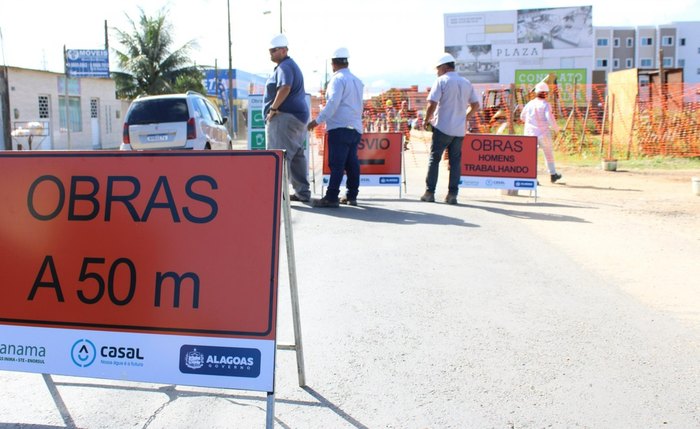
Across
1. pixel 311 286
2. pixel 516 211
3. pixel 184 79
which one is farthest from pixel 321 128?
pixel 184 79

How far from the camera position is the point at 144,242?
10.9 ft

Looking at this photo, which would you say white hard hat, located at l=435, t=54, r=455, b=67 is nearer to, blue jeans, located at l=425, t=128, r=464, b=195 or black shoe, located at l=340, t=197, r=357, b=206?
blue jeans, located at l=425, t=128, r=464, b=195

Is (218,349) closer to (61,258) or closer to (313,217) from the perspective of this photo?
(61,258)

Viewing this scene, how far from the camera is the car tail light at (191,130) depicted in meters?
14.1

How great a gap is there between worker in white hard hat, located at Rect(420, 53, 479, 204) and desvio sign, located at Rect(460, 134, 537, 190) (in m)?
1.12

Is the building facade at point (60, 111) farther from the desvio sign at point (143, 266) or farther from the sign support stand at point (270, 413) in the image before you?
the sign support stand at point (270, 413)

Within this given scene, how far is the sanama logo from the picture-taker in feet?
10.7

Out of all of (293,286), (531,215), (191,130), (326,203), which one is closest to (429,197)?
(531,215)

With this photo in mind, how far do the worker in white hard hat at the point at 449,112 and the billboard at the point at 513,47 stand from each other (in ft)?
164

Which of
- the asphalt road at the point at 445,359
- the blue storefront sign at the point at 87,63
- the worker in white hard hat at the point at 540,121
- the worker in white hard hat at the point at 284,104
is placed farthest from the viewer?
the blue storefront sign at the point at 87,63

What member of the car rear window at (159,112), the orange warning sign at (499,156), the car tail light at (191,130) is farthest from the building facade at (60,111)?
the orange warning sign at (499,156)

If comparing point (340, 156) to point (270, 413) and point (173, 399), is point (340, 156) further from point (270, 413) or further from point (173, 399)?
point (270, 413)

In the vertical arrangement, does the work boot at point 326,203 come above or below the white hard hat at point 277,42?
below

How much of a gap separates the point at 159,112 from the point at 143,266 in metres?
11.5
